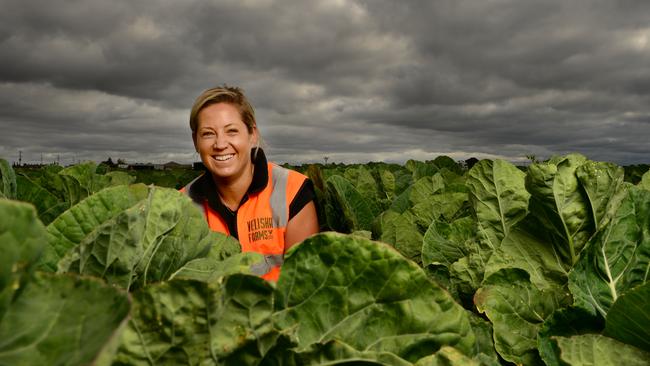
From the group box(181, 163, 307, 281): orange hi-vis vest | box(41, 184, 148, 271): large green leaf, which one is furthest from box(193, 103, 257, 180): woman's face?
box(41, 184, 148, 271): large green leaf

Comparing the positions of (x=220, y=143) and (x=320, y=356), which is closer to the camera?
(x=320, y=356)

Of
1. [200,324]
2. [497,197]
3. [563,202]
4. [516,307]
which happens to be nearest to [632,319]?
[516,307]

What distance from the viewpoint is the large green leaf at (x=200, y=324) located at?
1085mm

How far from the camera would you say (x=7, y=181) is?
8.41 ft

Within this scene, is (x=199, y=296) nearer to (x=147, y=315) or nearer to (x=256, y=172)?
(x=147, y=315)

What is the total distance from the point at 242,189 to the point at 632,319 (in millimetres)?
4350

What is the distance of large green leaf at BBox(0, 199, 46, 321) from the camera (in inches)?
31.4

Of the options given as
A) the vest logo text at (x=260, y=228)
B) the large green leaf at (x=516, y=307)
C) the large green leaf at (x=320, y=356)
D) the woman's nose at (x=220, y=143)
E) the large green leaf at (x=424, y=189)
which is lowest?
the vest logo text at (x=260, y=228)

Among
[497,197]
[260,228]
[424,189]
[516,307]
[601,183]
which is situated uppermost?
[601,183]

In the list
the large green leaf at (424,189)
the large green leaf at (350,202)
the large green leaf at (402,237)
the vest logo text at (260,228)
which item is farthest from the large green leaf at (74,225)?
the large green leaf at (424,189)

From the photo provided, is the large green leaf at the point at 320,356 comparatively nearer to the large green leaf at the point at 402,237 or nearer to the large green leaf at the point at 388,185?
the large green leaf at the point at 402,237

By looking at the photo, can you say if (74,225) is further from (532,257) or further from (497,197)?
(497,197)

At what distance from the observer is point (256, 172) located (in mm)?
5496

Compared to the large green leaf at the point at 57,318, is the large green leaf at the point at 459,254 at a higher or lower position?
lower
